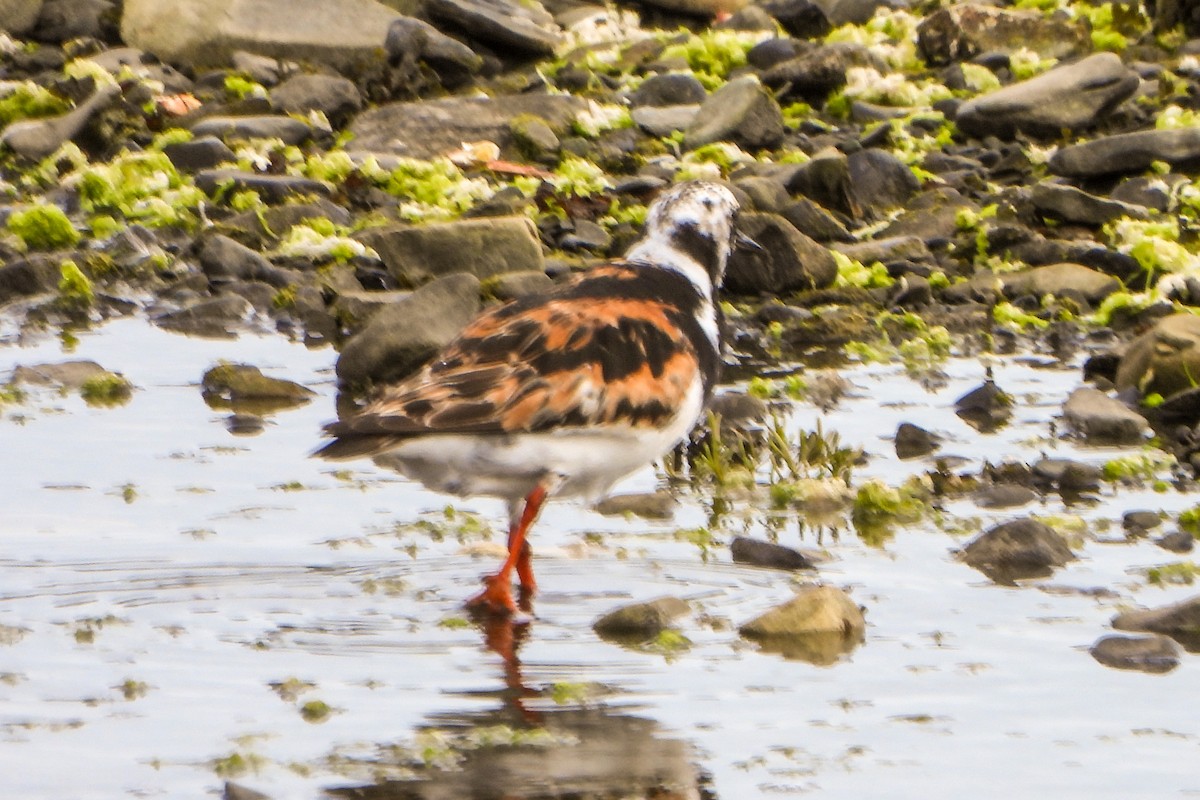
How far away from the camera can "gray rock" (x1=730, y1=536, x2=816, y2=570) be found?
8781 millimetres

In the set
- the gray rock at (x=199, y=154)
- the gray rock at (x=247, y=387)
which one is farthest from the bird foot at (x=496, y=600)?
the gray rock at (x=199, y=154)

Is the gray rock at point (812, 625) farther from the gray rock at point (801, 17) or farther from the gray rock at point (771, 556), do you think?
the gray rock at point (801, 17)

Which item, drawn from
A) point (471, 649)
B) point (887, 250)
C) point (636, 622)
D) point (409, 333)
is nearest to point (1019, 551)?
point (636, 622)

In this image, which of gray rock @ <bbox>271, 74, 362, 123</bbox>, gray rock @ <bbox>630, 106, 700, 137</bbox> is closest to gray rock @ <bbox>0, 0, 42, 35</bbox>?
gray rock @ <bbox>271, 74, 362, 123</bbox>

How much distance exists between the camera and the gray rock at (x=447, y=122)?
16969 mm

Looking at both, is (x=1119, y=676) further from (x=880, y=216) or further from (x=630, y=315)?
(x=880, y=216)

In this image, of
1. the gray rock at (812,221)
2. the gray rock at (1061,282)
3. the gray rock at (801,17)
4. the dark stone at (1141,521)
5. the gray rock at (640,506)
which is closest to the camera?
the dark stone at (1141,521)

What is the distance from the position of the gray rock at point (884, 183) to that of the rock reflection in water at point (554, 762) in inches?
374

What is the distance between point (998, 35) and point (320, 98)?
268 inches

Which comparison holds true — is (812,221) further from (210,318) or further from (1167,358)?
(210,318)

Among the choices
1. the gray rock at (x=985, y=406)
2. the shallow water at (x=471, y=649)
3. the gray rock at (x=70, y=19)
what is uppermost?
the gray rock at (x=70, y=19)

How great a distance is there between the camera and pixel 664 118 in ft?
57.9

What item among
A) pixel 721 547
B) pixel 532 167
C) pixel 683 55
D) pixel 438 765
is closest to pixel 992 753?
pixel 438 765

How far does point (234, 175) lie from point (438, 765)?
10297 millimetres
